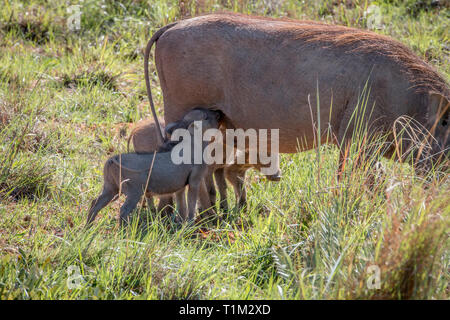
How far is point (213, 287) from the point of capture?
3.54 m

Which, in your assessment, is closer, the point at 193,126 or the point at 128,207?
the point at 128,207

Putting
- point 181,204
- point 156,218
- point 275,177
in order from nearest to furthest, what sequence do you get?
point 156,218
point 181,204
point 275,177

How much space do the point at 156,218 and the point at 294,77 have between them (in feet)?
4.63

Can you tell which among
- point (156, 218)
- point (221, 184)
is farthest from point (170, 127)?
point (221, 184)

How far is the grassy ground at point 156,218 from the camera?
324 cm

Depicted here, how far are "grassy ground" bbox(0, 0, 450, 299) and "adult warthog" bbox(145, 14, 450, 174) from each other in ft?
1.16

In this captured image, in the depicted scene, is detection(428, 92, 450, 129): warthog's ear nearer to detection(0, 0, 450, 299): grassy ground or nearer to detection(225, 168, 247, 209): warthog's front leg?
detection(0, 0, 450, 299): grassy ground

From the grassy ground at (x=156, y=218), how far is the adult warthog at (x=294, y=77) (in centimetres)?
35

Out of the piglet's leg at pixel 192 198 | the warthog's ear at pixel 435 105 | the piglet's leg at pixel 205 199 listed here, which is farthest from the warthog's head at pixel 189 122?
the warthog's ear at pixel 435 105

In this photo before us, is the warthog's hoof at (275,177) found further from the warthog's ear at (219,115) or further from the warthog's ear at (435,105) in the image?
the warthog's ear at (435,105)

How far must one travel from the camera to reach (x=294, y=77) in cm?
465

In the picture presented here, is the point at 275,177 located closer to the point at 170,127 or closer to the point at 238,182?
the point at 238,182

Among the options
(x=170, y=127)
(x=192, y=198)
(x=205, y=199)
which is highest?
(x=170, y=127)
